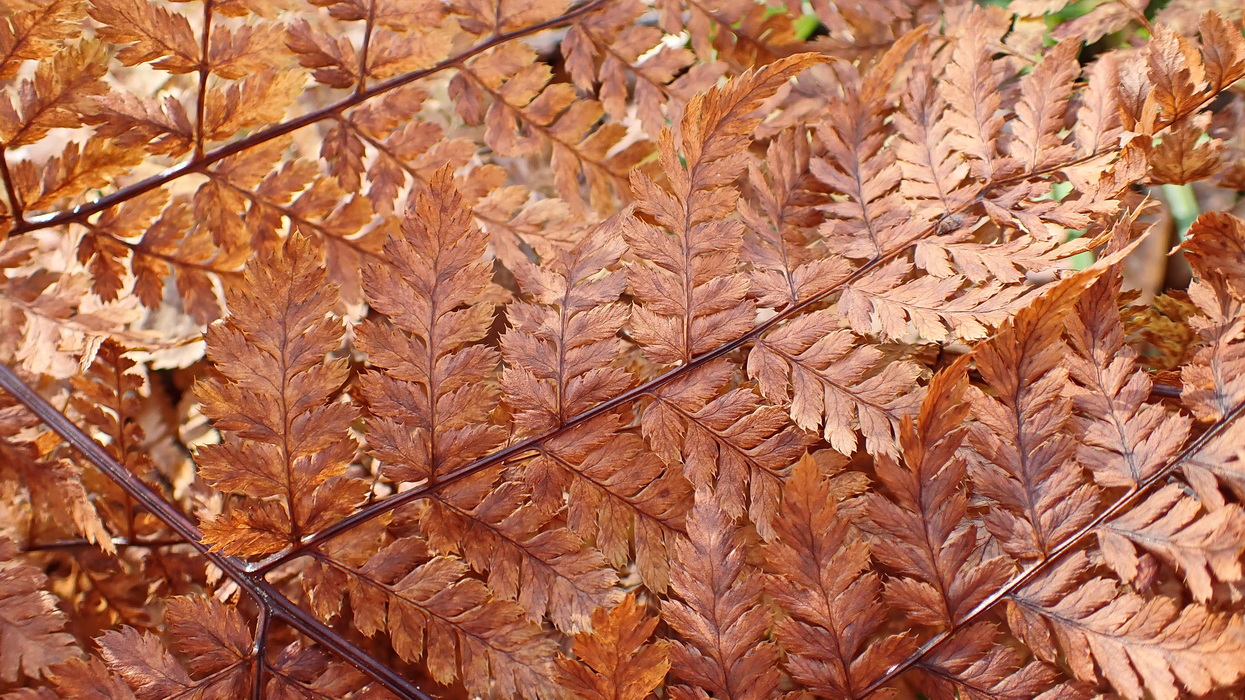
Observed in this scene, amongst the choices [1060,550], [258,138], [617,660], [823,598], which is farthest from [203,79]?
[1060,550]

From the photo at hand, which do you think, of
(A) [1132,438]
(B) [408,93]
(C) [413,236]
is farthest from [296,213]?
(A) [1132,438]

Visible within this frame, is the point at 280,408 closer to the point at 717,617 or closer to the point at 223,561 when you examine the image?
the point at 223,561

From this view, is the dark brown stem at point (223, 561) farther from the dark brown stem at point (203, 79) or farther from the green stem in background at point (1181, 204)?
the green stem in background at point (1181, 204)

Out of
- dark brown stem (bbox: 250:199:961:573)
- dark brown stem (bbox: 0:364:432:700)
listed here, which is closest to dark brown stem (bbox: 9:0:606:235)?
dark brown stem (bbox: 0:364:432:700)

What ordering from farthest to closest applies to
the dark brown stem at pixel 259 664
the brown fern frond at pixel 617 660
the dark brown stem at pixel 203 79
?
the dark brown stem at pixel 203 79
the dark brown stem at pixel 259 664
the brown fern frond at pixel 617 660

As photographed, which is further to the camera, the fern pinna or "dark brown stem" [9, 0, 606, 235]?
"dark brown stem" [9, 0, 606, 235]

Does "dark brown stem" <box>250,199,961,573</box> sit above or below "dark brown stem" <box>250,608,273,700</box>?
above

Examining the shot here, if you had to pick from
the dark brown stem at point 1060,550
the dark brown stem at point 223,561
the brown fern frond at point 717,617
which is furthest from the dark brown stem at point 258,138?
the dark brown stem at point 1060,550

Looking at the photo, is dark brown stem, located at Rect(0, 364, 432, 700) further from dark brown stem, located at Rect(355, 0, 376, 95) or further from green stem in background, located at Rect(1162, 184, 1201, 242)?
green stem in background, located at Rect(1162, 184, 1201, 242)
